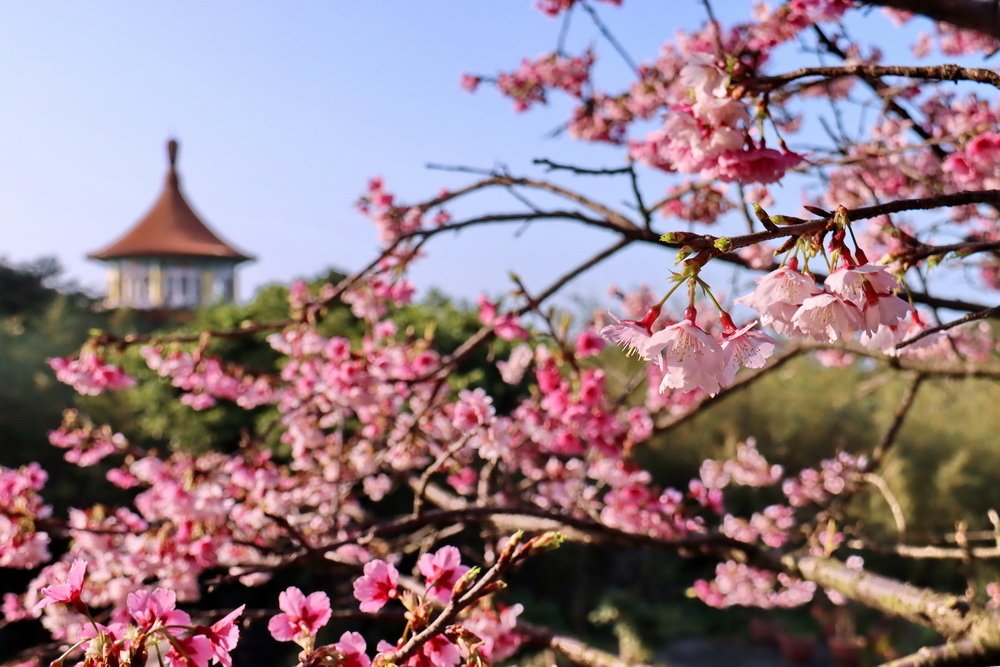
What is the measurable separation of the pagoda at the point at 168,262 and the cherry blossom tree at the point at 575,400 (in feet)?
71.4

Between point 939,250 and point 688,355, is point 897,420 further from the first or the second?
point 688,355

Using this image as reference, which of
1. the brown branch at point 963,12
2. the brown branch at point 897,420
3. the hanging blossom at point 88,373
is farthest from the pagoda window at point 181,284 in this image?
the brown branch at point 963,12

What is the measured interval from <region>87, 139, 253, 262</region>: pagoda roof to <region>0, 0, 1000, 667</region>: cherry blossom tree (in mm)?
21742

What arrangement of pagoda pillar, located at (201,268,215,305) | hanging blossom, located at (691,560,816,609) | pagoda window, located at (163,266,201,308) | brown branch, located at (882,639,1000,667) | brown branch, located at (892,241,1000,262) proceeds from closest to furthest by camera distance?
brown branch, located at (892,241,1000,262), brown branch, located at (882,639,1000,667), hanging blossom, located at (691,560,816,609), pagoda window, located at (163,266,201,308), pagoda pillar, located at (201,268,215,305)

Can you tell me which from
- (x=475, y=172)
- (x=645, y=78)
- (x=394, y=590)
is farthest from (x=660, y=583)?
(x=394, y=590)

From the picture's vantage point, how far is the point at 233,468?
295 cm

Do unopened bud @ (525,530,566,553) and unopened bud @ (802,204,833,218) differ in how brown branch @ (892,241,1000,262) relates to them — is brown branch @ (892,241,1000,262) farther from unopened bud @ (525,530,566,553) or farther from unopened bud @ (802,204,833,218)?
unopened bud @ (525,530,566,553)

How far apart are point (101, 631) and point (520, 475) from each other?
4.71 meters

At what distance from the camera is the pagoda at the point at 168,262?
24.7m

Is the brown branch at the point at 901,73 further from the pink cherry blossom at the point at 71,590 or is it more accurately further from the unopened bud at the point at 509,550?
the pink cherry blossom at the point at 71,590

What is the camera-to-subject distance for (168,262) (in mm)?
24781

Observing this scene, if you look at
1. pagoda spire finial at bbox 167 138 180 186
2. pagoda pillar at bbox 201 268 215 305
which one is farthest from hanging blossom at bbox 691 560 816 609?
pagoda spire finial at bbox 167 138 180 186

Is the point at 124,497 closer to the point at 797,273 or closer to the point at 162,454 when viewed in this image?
the point at 162,454

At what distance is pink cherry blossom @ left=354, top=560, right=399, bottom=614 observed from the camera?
109cm
